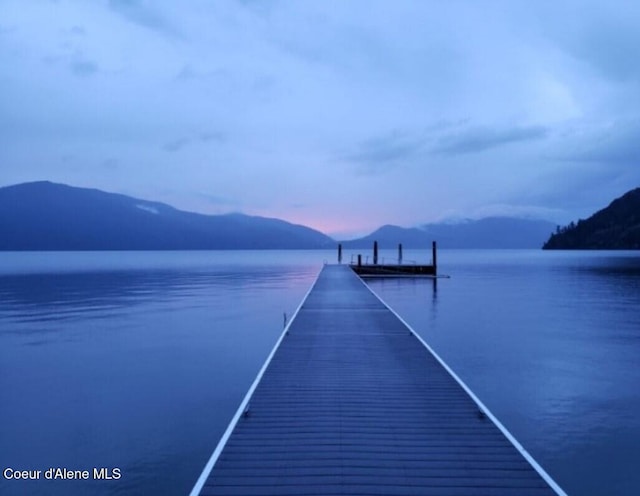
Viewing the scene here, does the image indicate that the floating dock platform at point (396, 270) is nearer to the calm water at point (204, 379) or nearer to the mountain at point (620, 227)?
the calm water at point (204, 379)

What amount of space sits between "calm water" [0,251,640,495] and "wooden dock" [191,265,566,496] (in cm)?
199

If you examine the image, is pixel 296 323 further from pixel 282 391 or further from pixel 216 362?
pixel 282 391

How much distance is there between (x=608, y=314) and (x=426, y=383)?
22.8 m

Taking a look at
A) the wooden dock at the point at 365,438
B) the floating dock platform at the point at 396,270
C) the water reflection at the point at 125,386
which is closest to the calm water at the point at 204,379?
the water reflection at the point at 125,386

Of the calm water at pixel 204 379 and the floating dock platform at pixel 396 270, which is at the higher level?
the floating dock platform at pixel 396 270

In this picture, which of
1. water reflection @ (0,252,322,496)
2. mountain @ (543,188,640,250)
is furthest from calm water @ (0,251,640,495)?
mountain @ (543,188,640,250)

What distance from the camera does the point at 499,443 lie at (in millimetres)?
6598

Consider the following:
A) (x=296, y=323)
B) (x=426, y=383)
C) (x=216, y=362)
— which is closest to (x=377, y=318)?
(x=296, y=323)

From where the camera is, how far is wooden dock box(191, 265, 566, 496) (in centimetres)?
559

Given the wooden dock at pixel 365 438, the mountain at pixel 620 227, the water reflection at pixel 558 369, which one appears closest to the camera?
the wooden dock at pixel 365 438

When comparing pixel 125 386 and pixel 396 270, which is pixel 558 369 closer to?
pixel 125 386

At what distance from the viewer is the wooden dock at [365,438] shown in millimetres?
5594

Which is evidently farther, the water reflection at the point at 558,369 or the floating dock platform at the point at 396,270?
the floating dock platform at the point at 396,270

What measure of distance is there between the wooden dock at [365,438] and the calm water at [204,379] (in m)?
1.99
